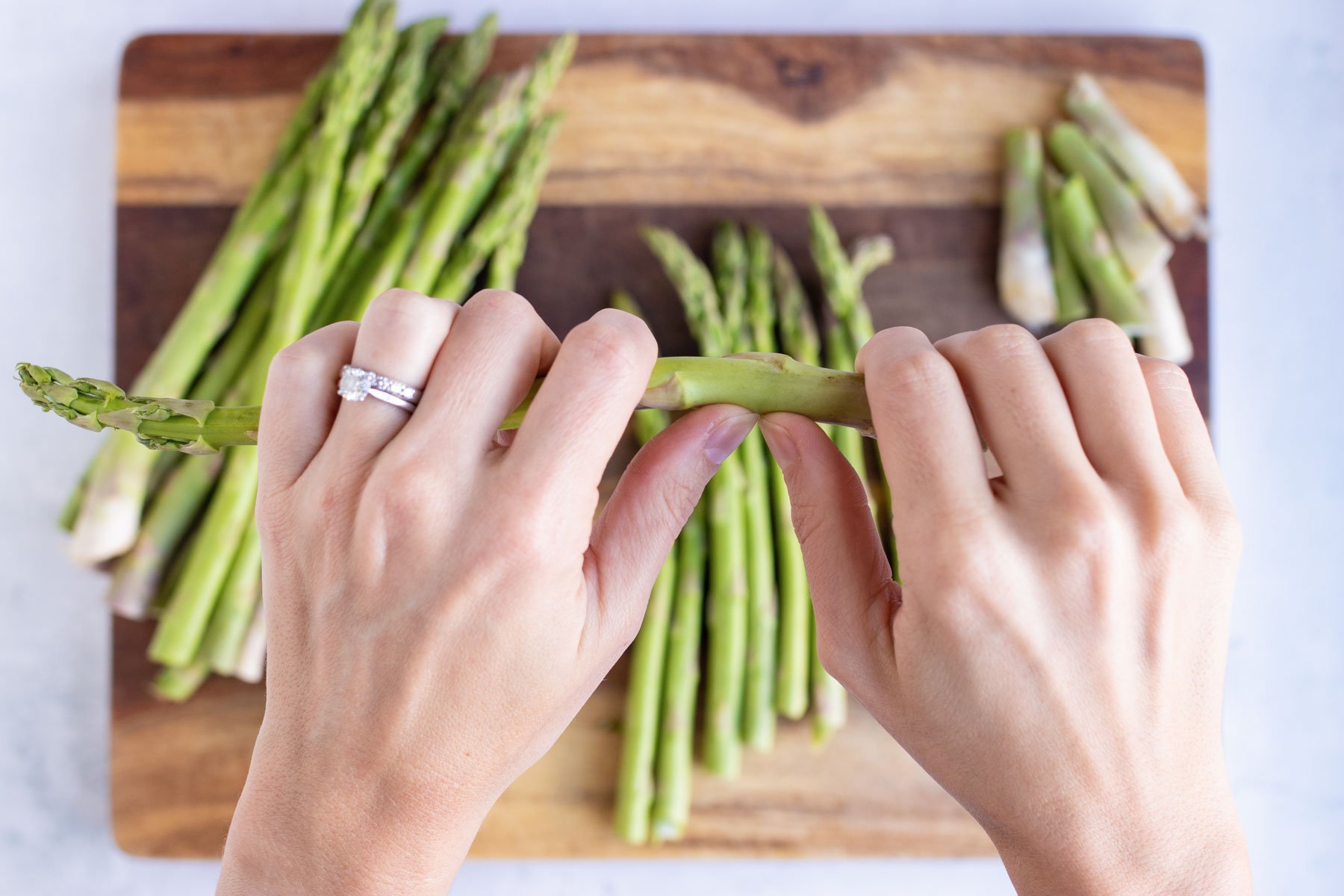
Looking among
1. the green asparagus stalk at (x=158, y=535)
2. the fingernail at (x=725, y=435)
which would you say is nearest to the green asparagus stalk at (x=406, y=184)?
the green asparagus stalk at (x=158, y=535)

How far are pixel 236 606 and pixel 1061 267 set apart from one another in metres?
2.08

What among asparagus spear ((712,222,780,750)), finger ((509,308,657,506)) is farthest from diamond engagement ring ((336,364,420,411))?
asparagus spear ((712,222,780,750))

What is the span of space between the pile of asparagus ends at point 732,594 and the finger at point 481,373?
105 centimetres

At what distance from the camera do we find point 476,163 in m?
1.99

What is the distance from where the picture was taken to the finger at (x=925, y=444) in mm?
869

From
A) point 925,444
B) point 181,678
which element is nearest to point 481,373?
point 925,444

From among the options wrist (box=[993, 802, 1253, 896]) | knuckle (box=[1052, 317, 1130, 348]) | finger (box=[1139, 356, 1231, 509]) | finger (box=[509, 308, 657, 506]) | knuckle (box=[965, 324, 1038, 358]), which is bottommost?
wrist (box=[993, 802, 1253, 896])

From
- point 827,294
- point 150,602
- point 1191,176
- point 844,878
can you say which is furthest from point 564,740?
point 1191,176

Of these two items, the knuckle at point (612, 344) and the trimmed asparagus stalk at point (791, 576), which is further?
the trimmed asparagus stalk at point (791, 576)

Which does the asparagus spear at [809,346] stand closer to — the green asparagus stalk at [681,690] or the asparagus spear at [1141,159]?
the green asparagus stalk at [681,690]

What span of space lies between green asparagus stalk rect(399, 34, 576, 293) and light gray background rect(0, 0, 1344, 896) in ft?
0.78

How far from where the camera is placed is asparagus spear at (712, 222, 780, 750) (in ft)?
6.68

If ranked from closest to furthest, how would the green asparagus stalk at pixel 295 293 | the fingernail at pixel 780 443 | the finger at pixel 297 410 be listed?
the finger at pixel 297 410 → the fingernail at pixel 780 443 → the green asparagus stalk at pixel 295 293

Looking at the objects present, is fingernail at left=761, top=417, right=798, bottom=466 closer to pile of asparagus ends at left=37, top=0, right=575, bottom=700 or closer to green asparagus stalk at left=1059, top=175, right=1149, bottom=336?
pile of asparagus ends at left=37, top=0, right=575, bottom=700
